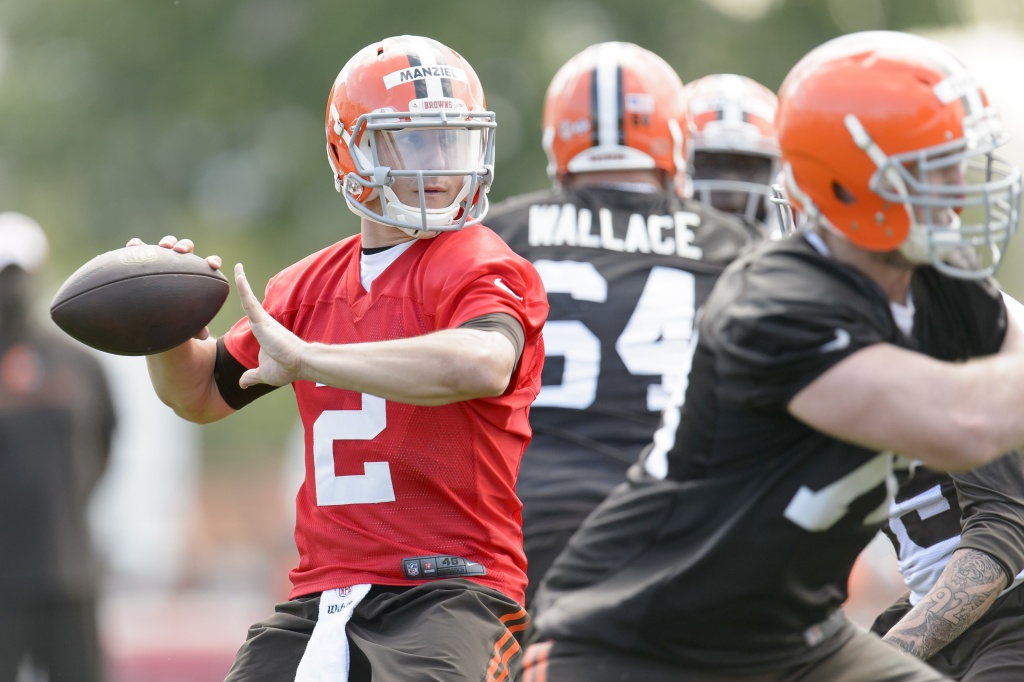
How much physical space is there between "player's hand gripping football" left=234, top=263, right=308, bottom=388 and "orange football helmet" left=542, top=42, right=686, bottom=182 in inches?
102

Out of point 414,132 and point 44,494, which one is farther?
point 44,494

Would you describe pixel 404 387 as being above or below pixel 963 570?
above

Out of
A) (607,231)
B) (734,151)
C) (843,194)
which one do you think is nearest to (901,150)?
(843,194)

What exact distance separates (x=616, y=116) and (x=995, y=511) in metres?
2.57

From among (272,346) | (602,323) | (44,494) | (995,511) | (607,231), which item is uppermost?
(272,346)

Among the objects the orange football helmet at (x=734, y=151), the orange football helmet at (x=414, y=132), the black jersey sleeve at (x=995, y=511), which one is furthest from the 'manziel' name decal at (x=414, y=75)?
Result: the orange football helmet at (x=734, y=151)

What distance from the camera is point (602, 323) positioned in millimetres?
5543

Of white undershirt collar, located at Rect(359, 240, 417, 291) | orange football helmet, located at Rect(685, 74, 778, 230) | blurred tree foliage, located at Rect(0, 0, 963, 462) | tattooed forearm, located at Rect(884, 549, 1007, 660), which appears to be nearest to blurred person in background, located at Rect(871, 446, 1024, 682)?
tattooed forearm, located at Rect(884, 549, 1007, 660)

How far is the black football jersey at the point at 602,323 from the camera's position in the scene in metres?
5.34

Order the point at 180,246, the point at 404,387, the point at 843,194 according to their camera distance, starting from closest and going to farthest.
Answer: the point at 843,194, the point at 404,387, the point at 180,246

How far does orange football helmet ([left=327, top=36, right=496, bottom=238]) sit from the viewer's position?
434cm

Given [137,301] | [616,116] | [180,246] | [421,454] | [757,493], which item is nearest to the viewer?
[757,493]

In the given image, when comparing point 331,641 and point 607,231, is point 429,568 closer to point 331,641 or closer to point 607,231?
point 331,641

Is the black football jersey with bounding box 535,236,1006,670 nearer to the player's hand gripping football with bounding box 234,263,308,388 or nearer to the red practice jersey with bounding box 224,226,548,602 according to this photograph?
the red practice jersey with bounding box 224,226,548,602
